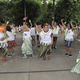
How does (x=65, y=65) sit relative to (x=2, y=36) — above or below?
below

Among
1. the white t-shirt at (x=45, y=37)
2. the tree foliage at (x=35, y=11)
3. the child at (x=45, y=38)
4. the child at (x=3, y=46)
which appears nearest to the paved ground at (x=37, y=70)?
the child at (x=3, y=46)

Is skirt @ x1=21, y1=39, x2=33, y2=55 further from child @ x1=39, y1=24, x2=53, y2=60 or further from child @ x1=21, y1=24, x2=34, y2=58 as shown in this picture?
child @ x1=39, y1=24, x2=53, y2=60

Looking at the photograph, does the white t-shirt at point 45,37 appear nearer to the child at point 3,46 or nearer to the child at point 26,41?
the child at point 26,41

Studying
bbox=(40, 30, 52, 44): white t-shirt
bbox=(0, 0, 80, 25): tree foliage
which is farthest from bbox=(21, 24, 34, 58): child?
bbox=(0, 0, 80, 25): tree foliage

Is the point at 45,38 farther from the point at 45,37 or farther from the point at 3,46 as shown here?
the point at 3,46

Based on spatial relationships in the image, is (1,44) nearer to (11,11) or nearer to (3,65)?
(3,65)

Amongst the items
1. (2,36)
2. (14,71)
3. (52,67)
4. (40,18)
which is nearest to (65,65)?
(52,67)

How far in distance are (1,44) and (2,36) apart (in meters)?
0.38

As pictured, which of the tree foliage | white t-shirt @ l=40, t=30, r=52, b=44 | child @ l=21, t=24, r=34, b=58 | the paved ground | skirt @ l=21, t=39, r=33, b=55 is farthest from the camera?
the tree foliage

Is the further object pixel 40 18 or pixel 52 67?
pixel 40 18

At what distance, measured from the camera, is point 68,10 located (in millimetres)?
24969

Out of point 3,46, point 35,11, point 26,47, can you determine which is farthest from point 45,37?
point 35,11

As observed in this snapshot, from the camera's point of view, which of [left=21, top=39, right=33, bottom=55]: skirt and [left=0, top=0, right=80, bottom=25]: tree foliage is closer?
[left=21, top=39, right=33, bottom=55]: skirt

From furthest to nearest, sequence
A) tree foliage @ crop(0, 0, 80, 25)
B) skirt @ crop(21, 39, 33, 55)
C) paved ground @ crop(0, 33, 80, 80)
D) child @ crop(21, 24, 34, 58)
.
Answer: tree foliage @ crop(0, 0, 80, 25), skirt @ crop(21, 39, 33, 55), child @ crop(21, 24, 34, 58), paved ground @ crop(0, 33, 80, 80)
